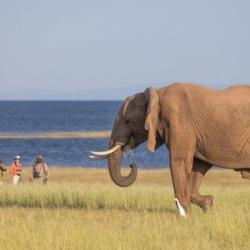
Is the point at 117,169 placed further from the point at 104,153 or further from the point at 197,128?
the point at 197,128

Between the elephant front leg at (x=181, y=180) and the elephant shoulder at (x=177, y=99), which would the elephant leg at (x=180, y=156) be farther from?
the elephant shoulder at (x=177, y=99)

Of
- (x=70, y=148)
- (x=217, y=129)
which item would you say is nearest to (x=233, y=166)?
(x=217, y=129)

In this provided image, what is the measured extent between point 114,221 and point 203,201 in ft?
5.78

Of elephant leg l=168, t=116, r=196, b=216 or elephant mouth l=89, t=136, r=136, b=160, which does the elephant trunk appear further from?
elephant leg l=168, t=116, r=196, b=216

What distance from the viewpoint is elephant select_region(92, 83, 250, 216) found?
1399 cm

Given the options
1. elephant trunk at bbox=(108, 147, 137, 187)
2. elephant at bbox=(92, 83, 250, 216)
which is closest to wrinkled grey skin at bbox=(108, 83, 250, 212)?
elephant at bbox=(92, 83, 250, 216)

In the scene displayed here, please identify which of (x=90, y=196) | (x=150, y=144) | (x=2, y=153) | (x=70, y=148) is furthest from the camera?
(x=70, y=148)

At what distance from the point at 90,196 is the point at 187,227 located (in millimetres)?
5200

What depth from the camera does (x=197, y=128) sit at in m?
14.2

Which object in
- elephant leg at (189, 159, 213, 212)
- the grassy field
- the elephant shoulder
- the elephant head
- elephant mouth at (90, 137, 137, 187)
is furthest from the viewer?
elephant mouth at (90, 137, 137, 187)

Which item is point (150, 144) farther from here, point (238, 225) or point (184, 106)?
point (238, 225)

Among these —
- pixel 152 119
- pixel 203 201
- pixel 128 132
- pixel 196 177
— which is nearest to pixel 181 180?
pixel 203 201

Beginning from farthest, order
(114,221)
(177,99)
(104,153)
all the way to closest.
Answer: (104,153) < (177,99) < (114,221)

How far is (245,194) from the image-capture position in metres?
18.0
